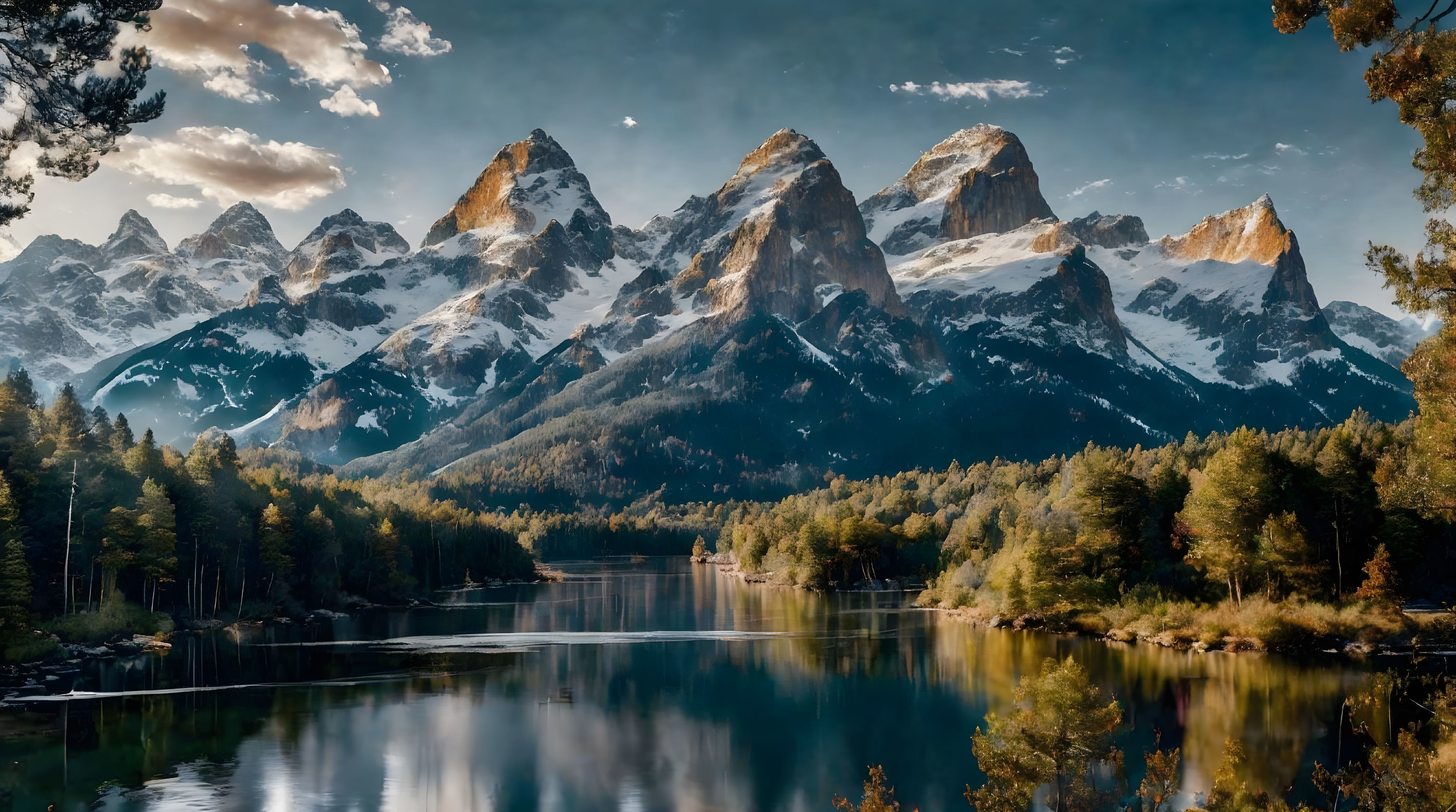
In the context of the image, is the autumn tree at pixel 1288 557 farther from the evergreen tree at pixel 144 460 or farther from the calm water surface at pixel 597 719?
the evergreen tree at pixel 144 460

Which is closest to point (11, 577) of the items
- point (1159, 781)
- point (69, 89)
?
point (69, 89)

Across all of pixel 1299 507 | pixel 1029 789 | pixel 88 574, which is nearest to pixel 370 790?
pixel 1029 789

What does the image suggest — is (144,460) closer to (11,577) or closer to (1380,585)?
(11,577)

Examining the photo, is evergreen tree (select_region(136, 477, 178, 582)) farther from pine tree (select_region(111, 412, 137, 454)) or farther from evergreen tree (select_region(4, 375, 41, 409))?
evergreen tree (select_region(4, 375, 41, 409))

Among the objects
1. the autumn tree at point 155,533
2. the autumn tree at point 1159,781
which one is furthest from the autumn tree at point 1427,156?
the autumn tree at point 155,533

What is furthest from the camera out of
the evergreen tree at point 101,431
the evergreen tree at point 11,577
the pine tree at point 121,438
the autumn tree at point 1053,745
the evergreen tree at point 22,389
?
the pine tree at point 121,438

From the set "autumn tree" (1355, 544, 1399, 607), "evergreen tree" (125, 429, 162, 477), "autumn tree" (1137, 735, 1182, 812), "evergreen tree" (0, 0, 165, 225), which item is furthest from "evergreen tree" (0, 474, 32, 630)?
"autumn tree" (1355, 544, 1399, 607)

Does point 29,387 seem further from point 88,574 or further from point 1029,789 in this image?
point 1029,789
